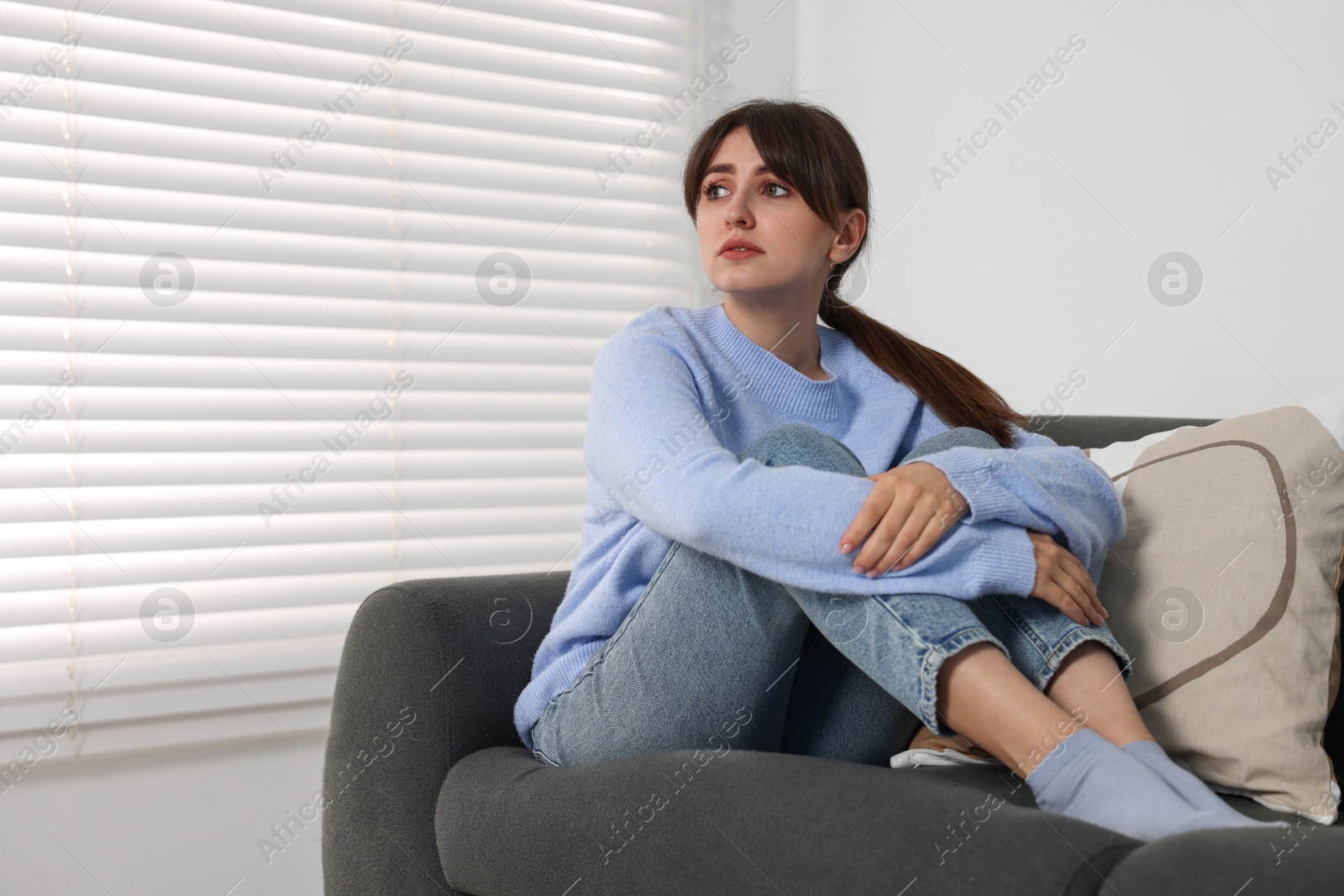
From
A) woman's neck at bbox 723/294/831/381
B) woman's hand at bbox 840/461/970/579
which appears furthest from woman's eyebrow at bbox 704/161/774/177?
Answer: woman's hand at bbox 840/461/970/579

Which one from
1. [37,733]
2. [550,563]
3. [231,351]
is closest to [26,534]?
[37,733]

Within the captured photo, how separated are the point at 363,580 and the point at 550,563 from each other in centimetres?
41

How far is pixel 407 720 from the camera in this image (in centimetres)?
117

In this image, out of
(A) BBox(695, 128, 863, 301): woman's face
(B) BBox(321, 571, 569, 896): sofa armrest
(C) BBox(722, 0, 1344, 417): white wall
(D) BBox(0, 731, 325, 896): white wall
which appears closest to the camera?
(B) BBox(321, 571, 569, 896): sofa armrest

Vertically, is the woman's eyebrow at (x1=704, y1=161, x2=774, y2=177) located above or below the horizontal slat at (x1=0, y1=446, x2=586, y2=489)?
above

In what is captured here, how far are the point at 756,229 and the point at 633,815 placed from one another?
792 mm

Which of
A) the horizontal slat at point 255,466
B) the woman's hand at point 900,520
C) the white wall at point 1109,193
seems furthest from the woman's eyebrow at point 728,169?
the horizontal slat at point 255,466

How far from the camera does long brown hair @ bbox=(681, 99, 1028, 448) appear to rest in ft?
4.55

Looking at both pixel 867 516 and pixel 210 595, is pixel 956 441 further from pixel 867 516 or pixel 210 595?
pixel 210 595

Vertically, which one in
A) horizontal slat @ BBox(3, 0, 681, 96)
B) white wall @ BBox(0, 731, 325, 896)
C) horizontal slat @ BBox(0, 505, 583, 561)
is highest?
horizontal slat @ BBox(3, 0, 681, 96)

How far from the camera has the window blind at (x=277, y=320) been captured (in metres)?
1.73

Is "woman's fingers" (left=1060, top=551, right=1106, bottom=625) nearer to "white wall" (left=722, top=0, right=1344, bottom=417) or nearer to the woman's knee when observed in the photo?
the woman's knee

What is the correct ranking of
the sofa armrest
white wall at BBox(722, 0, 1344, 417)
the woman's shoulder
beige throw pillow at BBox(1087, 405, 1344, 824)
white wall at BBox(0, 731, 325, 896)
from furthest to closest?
white wall at BBox(0, 731, 325, 896) < white wall at BBox(722, 0, 1344, 417) < the woman's shoulder < the sofa armrest < beige throw pillow at BBox(1087, 405, 1344, 824)

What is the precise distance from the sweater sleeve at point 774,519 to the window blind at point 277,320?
101cm
